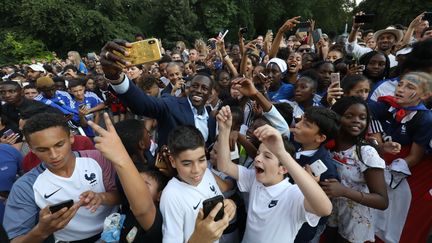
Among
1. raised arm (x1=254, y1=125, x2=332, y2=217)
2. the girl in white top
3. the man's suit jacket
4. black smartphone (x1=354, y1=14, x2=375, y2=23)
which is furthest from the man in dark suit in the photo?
black smartphone (x1=354, y1=14, x2=375, y2=23)

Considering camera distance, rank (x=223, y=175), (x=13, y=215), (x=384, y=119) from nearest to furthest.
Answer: (x=13, y=215), (x=223, y=175), (x=384, y=119)

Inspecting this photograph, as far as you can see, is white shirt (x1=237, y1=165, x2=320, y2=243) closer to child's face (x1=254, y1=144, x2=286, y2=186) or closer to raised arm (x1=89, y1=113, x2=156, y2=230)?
child's face (x1=254, y1=144, x2=286, y2=186)

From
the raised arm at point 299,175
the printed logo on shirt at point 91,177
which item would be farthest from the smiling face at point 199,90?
the raised arm at point 299,175

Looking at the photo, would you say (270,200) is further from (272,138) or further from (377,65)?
(377,65)

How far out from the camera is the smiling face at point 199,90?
3039mm

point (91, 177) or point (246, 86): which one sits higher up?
point (246, 86)

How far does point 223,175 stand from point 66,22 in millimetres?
22868

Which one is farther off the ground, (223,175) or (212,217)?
(212,217)

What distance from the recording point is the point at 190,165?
1.99 metres

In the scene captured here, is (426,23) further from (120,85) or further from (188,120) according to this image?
(120,85)

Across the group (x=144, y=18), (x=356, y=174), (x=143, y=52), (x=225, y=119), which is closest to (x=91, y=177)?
(x=143, y=52)

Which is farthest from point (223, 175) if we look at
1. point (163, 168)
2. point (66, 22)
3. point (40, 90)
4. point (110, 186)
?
point (66, 22)

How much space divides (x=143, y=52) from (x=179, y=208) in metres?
1.05

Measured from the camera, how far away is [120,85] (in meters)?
2.20
